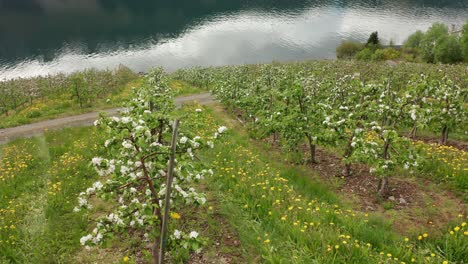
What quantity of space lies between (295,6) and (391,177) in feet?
549

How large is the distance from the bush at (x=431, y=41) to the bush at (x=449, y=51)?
7.50 feet

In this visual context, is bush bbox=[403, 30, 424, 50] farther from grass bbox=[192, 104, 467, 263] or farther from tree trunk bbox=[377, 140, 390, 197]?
grass bbox=[192, 104, 467, 263]

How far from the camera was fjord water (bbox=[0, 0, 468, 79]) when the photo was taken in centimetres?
9169

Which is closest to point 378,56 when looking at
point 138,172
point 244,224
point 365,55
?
point 365,55

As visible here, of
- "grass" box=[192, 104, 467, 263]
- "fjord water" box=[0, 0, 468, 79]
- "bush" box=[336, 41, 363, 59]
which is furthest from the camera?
"bush" box=[336, 41, 363, 59]

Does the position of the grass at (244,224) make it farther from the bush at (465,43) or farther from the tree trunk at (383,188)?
the bush at (465,43)

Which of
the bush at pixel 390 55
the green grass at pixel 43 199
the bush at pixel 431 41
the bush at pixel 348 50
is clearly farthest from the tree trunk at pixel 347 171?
the bush at pixel 348 50

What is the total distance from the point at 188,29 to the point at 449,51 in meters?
77.9

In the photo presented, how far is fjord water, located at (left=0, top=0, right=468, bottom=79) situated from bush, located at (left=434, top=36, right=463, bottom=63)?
87.9 ft

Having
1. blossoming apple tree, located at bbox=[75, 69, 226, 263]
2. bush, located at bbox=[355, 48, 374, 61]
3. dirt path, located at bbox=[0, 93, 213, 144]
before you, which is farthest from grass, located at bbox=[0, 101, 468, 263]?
bush, located at bbox=[355, 48, 374, 61]

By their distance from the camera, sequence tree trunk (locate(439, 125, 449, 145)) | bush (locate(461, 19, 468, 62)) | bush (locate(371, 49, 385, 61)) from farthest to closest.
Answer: bush (locate(371, 49, 385, 61))
bush (locate(461, 19, 468, 62))
tree trunk (locate(439, 125, 449, 145))

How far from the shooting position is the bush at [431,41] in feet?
275

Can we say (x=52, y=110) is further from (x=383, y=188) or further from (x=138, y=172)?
(x=383, y=188)

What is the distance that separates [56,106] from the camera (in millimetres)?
32281
